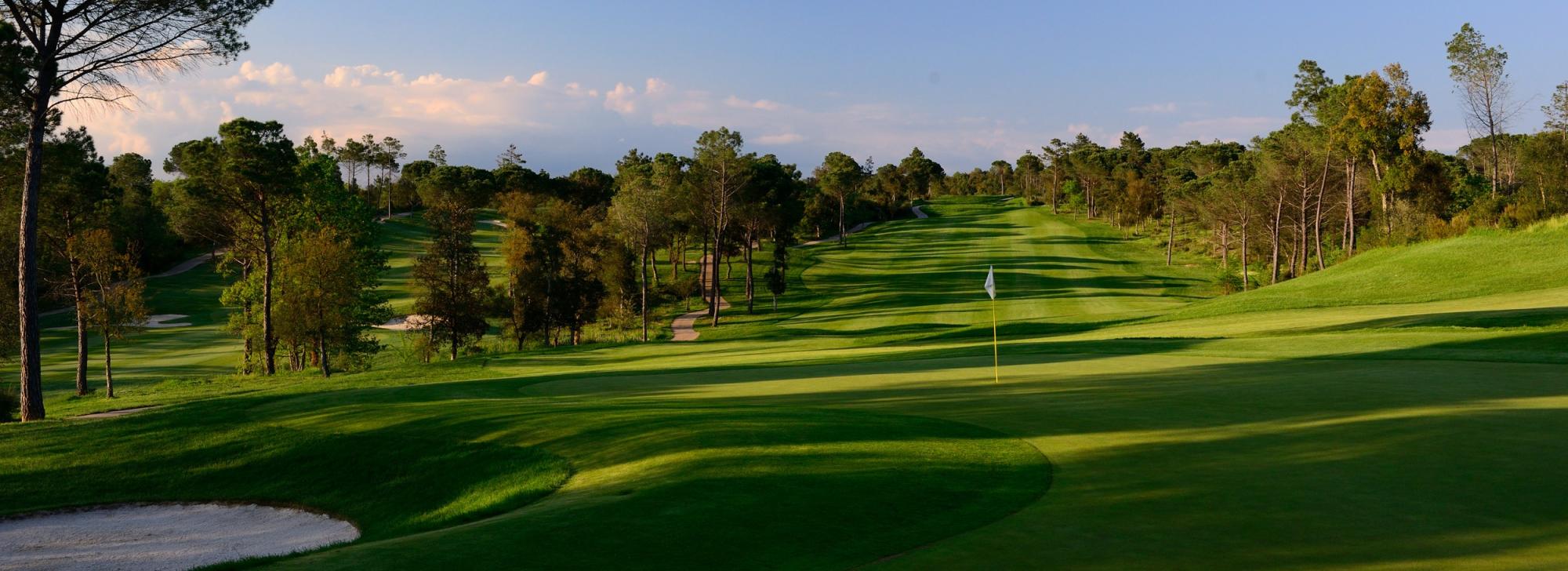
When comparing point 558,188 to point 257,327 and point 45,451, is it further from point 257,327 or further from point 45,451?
point 45,451

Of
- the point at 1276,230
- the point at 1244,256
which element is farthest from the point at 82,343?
the point at 1276,230

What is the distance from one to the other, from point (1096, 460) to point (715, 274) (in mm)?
54557

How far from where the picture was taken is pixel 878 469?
11688 millimetres

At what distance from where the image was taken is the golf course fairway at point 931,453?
8453mm

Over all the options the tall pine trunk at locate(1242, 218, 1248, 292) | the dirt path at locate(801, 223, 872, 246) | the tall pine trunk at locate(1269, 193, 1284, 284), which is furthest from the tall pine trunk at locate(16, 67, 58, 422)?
the dirt path at locate(801, 223, 872, 246)

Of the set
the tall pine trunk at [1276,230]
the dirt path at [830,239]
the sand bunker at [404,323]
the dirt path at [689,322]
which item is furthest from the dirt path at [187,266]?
the tall pine trunk at [1276,230]

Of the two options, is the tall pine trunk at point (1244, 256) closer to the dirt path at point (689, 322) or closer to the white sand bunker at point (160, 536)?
the dirt path at point (689, 322)

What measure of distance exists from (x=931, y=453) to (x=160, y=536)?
38.6 feet

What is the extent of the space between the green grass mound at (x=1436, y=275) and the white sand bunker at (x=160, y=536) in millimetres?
40188

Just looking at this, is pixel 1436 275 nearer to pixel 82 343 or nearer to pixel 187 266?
pixel 82 343

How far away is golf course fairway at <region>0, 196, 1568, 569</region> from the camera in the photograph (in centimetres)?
845

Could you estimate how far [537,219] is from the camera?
66.6 m

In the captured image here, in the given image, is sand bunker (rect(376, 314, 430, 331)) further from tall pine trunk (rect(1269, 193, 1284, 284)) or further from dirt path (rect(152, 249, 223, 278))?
tall pine trunk (rect(1269, 193, 1284, 284))

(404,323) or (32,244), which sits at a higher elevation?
(32,244)
